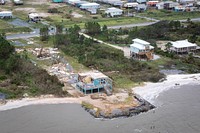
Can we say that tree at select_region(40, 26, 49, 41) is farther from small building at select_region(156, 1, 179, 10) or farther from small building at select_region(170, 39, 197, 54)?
small building at select_region(156, 1, 179, 10)

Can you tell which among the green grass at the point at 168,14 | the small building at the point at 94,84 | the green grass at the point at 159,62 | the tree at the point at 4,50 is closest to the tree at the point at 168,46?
the green grass at the point at 159,62

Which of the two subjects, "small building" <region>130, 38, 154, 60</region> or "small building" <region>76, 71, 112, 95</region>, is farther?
"small building" <region>130, 38, 154, 60</region>

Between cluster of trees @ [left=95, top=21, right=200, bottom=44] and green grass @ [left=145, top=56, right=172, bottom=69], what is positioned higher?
cluster of trees @ [left=95, top=21, right=200, bottom=44]

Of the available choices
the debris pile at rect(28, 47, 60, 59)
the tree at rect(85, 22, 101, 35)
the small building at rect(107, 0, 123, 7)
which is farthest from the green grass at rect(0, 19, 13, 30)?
the small building at rect(107, 0, 123, 7)

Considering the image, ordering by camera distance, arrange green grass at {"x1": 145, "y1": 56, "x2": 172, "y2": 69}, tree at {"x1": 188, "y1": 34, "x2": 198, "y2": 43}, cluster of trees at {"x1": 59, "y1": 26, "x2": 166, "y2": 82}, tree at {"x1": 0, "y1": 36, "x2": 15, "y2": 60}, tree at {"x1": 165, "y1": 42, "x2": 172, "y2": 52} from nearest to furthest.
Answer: cluster of trees at {"x1": 59, "y1": 26, "x2": 166, "y2": 82}, tree at {"x1": 0, "y1": 36, "x2": 15, "y2": 60}, green grass at {"x1": 145, "y1": 56, "x2": 172, "y2": 69}, tree at {"x1": 165, "y1": 42, "x2": 172, "y2": 52}, tree at {"x1": 188, "y1": 34, "x2": 198, "y2": 43}

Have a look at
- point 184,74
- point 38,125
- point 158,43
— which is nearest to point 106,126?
point 38,125
